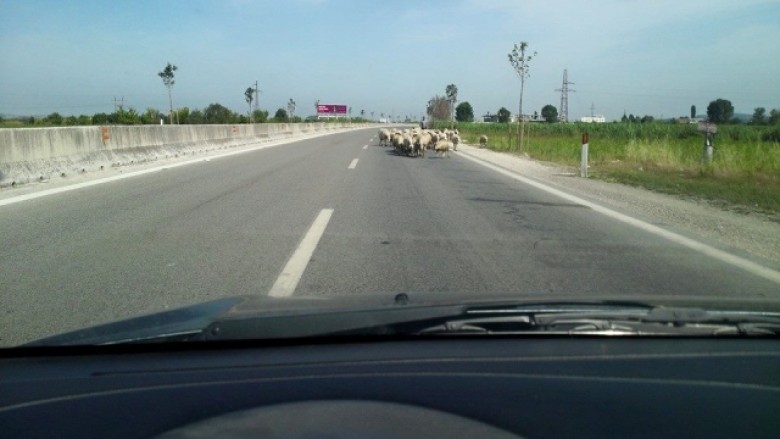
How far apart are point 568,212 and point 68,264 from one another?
770 centimetres

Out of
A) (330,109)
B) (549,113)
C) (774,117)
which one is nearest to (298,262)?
(774,117)

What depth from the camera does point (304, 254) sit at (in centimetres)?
741

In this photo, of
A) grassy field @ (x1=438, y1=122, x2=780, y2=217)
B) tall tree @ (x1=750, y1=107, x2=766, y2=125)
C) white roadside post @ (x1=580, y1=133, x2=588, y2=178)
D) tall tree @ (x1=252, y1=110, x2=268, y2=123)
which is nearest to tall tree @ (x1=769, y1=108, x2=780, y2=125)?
tall tree @ (x1=750, y1=107, x2=766, y2=125)

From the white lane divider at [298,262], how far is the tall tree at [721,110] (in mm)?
60216

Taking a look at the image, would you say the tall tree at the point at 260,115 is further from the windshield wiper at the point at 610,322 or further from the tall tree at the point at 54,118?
the windshield wiper at the point at 610,322

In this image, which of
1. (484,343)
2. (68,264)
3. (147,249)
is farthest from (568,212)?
(484,343)

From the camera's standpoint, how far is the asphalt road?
19.0 ft

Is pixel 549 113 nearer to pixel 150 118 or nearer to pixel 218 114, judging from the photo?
pixel 218 114

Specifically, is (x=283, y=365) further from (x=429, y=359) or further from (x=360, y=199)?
(x=360, y=199)

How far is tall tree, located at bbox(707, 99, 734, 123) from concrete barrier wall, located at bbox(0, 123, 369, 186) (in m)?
49.4

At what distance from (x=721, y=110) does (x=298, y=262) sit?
64.8 meters

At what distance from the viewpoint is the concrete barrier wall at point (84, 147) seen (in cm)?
1446

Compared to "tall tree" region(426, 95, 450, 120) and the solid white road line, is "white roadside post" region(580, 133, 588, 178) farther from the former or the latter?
"tall tree" region(426, 95, 450, 120)

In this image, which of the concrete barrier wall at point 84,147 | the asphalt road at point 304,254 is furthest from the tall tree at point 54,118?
the asphalt road at point 304,254
